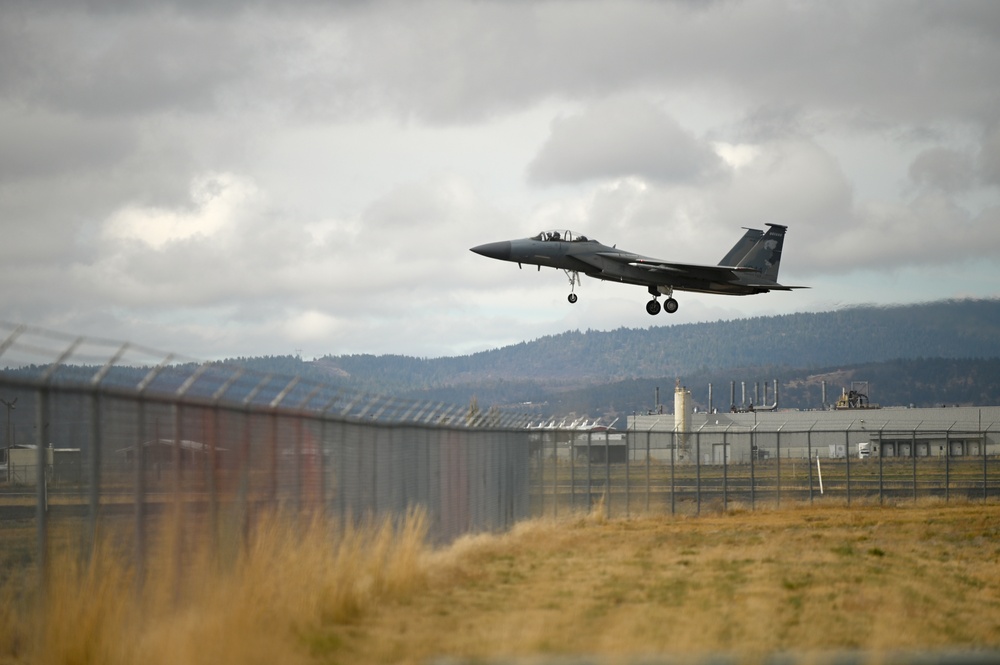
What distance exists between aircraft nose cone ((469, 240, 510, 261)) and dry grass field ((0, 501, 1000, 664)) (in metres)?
16.9

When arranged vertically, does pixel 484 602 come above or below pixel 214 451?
below

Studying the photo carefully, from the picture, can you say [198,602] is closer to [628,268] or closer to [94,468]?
[94,468]

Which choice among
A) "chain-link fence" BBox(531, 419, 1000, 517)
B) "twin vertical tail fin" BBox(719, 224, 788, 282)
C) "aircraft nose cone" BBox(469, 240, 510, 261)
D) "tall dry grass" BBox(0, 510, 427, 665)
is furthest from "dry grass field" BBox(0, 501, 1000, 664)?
"twin vertical tail fin" BBox(719, 224, 788, 282)

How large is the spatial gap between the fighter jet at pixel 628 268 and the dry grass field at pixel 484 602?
1733 centimetres

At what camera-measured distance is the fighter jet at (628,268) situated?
42.6 meters

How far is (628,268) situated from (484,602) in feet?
91.3

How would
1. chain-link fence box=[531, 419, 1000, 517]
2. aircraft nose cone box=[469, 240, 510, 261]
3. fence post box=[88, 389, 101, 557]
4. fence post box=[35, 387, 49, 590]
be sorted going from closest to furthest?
fence post box=[35, 387, 49, 590], fence post box=[88, 389, 101, 557], chain-link fence box=[531, 419, 1000, 517], aircraft nose cone box=[469, 240, 510, 261]

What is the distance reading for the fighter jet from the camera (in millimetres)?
42594

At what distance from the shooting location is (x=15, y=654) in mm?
10641

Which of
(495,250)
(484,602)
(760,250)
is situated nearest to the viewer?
(484,602)

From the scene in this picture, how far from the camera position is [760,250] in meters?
49.1

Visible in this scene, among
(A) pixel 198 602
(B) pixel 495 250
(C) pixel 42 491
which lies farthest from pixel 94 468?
(B) pixel 495 250

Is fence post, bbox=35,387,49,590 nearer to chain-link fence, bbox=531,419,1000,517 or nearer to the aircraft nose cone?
chain-link fence, bbox=531,419,1000,517

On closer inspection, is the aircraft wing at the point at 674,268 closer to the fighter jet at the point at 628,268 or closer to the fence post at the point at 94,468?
the fighter jet at the point at 628,268
